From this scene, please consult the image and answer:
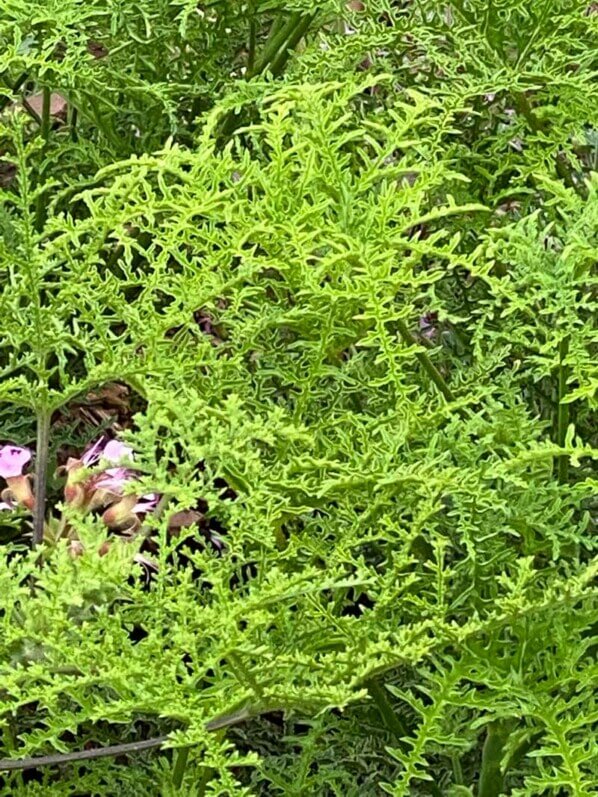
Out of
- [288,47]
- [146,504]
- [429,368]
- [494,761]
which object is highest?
[288,47]

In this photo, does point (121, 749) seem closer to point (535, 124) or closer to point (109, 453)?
point (109, 453)

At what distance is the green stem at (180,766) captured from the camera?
736 millimetres

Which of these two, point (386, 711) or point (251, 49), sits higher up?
point (251, 49)

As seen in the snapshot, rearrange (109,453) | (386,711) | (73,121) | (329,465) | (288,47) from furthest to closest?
(73,121), (288,47), (109,453), (386,711), (329,465)

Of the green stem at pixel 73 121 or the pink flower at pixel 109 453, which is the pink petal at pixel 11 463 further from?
the green stem at pixel 73 121

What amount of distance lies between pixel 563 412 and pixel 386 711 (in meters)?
0.22

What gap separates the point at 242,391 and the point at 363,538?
0.44 feet

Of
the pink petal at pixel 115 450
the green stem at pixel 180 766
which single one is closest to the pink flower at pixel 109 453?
the pink petal at pixel 115 450

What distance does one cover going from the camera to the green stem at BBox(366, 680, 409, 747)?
30.4 inches

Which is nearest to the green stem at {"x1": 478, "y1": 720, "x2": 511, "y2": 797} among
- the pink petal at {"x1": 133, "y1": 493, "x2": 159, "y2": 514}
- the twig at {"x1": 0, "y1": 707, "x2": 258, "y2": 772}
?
the twig at {"x1": 0, "y1": 707, "x2": 258, "y2": 772}

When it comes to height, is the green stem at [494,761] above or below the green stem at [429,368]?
below

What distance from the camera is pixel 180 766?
747mm

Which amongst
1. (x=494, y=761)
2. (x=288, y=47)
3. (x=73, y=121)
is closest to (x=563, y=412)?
(x=494, y=761)

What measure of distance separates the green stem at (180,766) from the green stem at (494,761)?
186 mm
